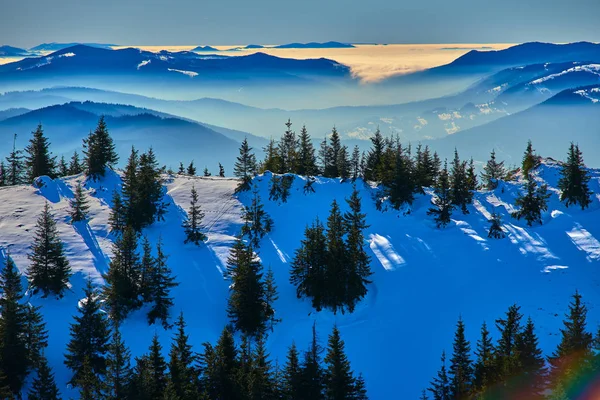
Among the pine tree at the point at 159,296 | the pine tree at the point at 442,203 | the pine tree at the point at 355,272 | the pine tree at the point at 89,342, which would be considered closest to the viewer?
the pine tree at the point at 89,342

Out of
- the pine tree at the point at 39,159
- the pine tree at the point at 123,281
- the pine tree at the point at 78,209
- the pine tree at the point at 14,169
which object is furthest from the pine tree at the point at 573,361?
the pine tree at the point at 14,169

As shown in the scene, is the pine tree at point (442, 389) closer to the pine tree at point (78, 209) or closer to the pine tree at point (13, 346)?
the pine tree at point (13, 346)

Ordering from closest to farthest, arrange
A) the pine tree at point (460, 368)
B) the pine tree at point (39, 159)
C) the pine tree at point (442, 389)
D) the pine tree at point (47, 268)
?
the pine tree at point (460, 368), the pine tree at point (442, 389), the pine tree at point (47, 268), the pine tree at point (39, 159)

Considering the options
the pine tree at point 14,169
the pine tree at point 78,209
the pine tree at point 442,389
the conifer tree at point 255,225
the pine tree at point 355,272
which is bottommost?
the pine tree at point 442,389

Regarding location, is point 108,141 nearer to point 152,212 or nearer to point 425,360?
point 152,212

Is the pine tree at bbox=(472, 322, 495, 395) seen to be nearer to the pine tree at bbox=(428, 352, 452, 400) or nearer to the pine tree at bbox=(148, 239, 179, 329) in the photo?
the pine tree at bbox=(428, 352, 452, 400)

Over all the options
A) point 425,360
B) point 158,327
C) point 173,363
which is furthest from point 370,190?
point 173,363

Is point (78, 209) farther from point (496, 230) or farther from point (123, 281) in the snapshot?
point (496, 230)

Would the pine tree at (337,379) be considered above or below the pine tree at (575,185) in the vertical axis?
below
